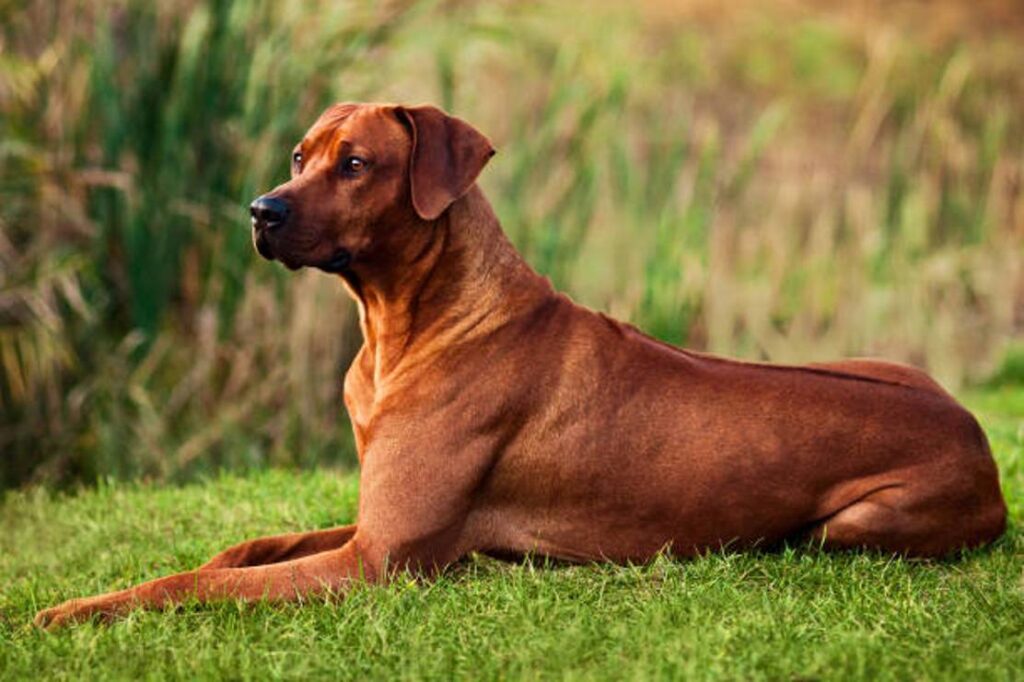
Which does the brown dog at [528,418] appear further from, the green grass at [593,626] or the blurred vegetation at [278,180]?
the blurred vegetation at [278,180]

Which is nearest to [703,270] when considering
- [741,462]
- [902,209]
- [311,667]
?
[902,209]

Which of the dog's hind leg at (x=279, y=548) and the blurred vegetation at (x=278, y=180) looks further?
the blurred vegetation at (x=278, y=180)

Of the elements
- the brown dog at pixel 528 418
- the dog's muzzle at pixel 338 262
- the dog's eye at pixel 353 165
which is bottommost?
the brown dog at pixel 528 418

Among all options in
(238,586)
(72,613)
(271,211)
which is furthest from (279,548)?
(271,211)

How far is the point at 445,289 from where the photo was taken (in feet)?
14.1

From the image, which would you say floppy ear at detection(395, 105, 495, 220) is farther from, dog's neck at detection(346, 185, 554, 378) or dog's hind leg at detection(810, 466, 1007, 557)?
dog's hind leg at detection(810, 466, 1007, 557)

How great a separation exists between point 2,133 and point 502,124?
7.86ft

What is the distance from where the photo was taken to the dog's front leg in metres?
3.88

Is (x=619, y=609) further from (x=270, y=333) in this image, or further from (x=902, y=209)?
(x=902, y=209)

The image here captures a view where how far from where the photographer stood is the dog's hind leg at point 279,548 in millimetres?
4348

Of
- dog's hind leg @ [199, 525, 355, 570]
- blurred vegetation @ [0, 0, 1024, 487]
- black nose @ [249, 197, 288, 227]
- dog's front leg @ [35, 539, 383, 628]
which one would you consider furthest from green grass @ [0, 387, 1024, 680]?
blurred vegetation @ [0, 0, 1024, 487]

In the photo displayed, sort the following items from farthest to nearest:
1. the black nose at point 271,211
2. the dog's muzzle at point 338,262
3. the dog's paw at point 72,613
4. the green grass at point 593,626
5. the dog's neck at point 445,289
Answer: the dog's neck at point 445,289 < the dog's muzzle at point 338,262 < the black nose at point 271,211 < the dog's paw at point 72,613 < the green grass at point 593,626

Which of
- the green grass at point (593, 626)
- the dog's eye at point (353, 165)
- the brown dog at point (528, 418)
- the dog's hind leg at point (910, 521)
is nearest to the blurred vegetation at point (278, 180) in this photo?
the green grass at point (593, 626)

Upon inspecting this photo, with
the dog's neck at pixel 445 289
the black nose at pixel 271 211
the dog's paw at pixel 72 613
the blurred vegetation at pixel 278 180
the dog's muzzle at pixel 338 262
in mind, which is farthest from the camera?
the blurred vegetation at pixel 278 180
